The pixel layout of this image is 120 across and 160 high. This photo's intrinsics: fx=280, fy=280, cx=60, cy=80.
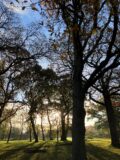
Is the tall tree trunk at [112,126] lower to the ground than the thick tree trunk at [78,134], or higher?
higher

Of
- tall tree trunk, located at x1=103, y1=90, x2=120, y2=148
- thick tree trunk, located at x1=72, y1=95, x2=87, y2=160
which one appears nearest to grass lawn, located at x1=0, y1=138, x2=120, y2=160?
tall tree trunk, located at x1=103, y1=90, x2=120, y2=148

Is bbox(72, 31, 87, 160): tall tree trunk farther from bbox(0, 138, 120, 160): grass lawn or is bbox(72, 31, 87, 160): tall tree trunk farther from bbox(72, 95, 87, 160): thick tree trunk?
bbox(0, 138, 120, 160): grass lawn

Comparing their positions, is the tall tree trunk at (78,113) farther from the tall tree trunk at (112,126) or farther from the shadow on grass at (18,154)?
the tall tree trunk at (112,126)

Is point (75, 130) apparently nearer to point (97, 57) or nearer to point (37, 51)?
point (37, 51)

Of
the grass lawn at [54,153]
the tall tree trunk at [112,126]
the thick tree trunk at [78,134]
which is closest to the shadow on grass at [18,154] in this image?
the grass lawn at [54,153]

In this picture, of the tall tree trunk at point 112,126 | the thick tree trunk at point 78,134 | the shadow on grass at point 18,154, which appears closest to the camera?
the thick tree trunk at point 78,134

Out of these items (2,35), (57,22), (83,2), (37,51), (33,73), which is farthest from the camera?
(33,73)

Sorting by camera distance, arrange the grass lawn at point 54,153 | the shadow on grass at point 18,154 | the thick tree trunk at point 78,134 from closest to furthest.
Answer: the thick tree trunk at point 78,134 → the grass lawn at point 54,153 → the shadow on grass at point 18,154

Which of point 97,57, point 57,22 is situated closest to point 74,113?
point 57,22

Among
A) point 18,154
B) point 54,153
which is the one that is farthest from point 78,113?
point 18,154

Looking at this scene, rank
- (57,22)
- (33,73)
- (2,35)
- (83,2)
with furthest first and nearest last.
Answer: (33,73) < (2,35) < (57,22) < (83,2)

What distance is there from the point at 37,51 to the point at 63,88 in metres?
7.85

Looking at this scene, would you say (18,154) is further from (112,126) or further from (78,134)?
(78,134)

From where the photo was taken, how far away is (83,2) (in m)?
13.1
